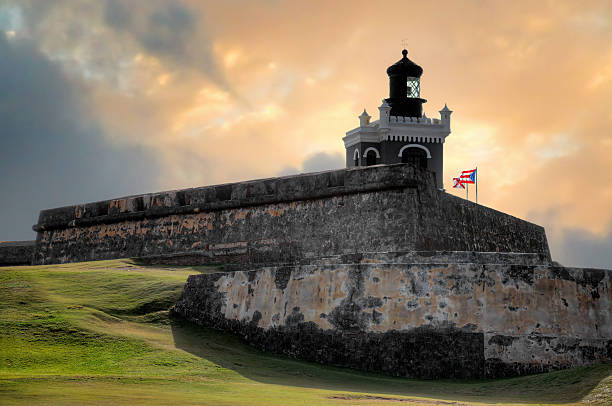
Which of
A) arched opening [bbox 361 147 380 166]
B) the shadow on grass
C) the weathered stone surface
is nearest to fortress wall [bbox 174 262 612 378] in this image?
the shadow on grass

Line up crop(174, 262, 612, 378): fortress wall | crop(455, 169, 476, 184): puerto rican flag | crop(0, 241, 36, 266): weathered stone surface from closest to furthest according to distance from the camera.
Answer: crop(174, 262, 612, 378): fortress wall → crop(0, 241, 36, 266): weathered stone surface → crop(455, 169, 476, 184): puerto rican flag

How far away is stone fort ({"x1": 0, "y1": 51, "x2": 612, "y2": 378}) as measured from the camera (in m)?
9.91

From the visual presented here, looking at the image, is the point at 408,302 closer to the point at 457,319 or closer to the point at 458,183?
the point at 457,319

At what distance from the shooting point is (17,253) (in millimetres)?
23422

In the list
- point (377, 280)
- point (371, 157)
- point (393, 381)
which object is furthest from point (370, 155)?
point (393, 381)

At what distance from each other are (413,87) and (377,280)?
3406 cm

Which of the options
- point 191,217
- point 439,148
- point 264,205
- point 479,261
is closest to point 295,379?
point 479,261

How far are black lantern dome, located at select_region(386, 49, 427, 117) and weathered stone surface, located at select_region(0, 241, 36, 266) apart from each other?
77.9ft

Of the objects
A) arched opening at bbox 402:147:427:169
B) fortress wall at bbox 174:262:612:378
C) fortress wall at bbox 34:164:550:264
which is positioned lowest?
fortress wall at bbox 174:262:612:378

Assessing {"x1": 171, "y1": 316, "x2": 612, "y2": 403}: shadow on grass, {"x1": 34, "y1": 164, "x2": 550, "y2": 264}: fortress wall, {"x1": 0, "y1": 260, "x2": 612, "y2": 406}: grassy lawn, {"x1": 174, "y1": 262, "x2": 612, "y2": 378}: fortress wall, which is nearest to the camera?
{"x1": 0, "y1": 260, "x2": 612, "y2": 406}: grassy lawn

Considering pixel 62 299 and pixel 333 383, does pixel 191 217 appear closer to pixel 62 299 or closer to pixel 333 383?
pixel 62 299

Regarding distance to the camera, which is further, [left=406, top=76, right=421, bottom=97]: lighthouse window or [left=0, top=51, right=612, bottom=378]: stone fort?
[left=406, top=76, right=421, bottom=97]: lighthouse window

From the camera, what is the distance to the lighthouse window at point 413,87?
141ft

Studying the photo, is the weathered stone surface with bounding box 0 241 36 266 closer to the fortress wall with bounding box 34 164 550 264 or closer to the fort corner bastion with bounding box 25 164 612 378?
the fortress wall with bounding box 34 164 550 264
